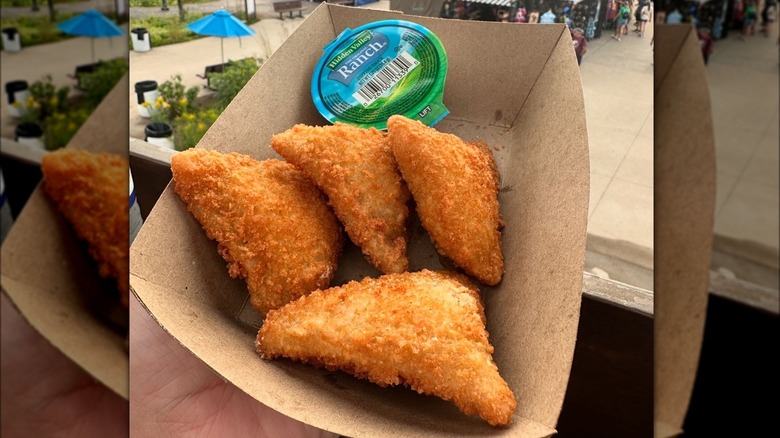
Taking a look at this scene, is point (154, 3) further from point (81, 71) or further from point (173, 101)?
point (81, 71)

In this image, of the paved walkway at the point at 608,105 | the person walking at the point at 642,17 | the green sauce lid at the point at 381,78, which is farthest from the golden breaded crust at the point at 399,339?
the person walking at the point at 642,17

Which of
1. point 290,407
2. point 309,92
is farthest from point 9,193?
point 309,92

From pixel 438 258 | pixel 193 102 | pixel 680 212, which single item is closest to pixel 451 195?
pixel 438 258

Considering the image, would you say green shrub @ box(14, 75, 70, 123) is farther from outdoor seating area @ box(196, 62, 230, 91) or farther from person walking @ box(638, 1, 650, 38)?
outdoor seating area @ box(196, 62, 230, 91)

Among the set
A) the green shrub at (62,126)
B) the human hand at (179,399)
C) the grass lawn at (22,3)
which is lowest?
the human hand at (179,399)

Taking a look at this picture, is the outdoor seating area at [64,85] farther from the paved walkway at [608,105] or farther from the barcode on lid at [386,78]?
the paved walkway at [608,105]
